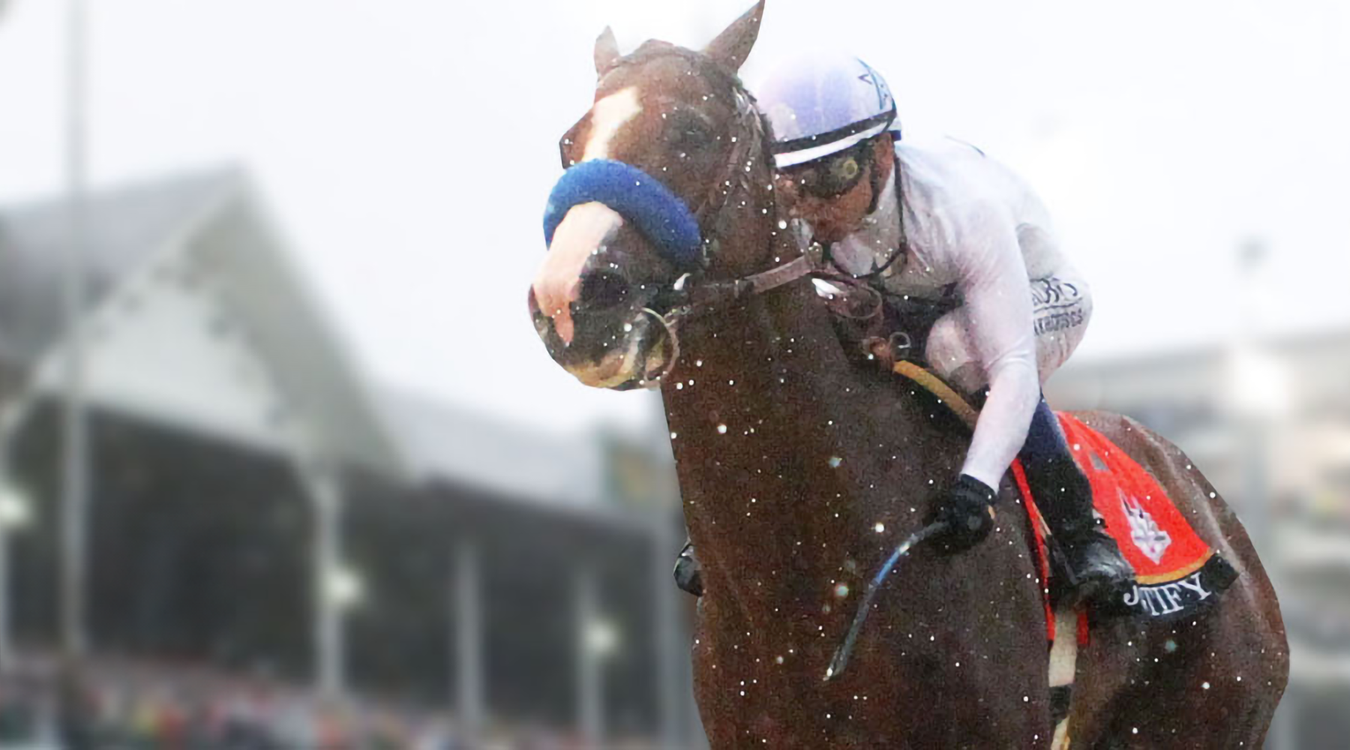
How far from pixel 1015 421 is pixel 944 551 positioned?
30cm

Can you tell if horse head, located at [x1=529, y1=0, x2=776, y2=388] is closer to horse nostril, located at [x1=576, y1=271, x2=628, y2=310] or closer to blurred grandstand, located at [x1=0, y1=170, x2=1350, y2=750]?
horse nostril, located at [x1=576, y1=271, x2=628, y2=310]

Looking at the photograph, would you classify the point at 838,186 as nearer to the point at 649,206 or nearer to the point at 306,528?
the point at 649,206

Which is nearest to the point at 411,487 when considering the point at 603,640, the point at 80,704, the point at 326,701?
the point at 326,701

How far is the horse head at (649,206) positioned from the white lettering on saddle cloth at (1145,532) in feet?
4.26

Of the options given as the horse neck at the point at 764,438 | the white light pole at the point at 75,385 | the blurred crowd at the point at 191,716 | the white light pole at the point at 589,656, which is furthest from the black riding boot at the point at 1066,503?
the white light pole at the point at 589,656

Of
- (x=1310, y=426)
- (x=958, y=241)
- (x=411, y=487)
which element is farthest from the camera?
(x=1310, y=426)

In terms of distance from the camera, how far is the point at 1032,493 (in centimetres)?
356

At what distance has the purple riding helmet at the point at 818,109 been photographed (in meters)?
3.20

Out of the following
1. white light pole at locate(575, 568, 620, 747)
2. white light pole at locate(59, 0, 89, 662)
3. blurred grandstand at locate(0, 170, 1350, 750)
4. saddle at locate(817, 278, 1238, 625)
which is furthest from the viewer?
white light pole at locate(575, 568, 620, 747)

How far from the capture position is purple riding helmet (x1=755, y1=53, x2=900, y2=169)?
320 centimetres

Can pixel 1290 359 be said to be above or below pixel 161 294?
below

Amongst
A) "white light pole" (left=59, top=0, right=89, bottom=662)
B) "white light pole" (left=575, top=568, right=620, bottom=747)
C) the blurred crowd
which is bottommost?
"white light pole" (left=575, top=568, right=620, bottom=747)

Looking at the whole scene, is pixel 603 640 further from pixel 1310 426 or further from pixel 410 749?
pixel 1310 426

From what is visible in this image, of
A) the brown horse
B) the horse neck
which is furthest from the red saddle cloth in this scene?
the horse neck
